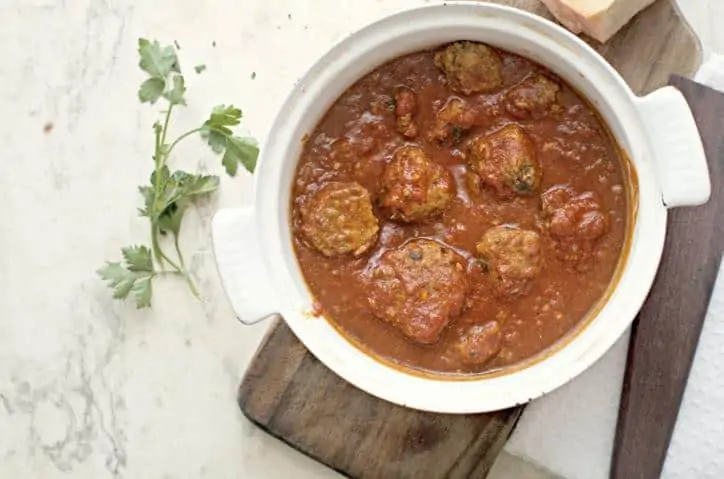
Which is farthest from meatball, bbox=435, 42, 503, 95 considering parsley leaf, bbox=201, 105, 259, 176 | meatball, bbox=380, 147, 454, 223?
parsley leaf, bbox=201, 105, 259, 176

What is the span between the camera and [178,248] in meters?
2.78

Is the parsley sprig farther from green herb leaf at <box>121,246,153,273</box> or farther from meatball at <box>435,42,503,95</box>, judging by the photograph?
meatball at <box>435,42,503,95</box>

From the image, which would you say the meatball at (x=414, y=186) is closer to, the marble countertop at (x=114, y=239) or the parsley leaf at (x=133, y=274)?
the marble countertop at (x=114, y=239)

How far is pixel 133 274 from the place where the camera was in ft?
9.08

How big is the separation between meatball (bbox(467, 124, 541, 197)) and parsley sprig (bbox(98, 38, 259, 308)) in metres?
0.65

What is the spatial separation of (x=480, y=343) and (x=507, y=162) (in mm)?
429

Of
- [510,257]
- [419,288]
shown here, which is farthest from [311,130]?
[510,257]

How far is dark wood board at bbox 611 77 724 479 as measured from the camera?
8.25ft

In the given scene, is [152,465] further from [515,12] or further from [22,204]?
[515,12]

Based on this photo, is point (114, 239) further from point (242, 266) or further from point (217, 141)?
point (242, 266)

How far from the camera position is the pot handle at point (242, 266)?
2293mm

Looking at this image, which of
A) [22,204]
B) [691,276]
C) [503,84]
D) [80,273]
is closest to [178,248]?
[80,273]

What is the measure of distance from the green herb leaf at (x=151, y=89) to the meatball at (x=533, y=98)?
96 centimetres

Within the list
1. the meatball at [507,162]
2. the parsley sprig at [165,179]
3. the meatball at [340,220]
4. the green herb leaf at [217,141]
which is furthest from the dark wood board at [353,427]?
the meatball at [507,162]
